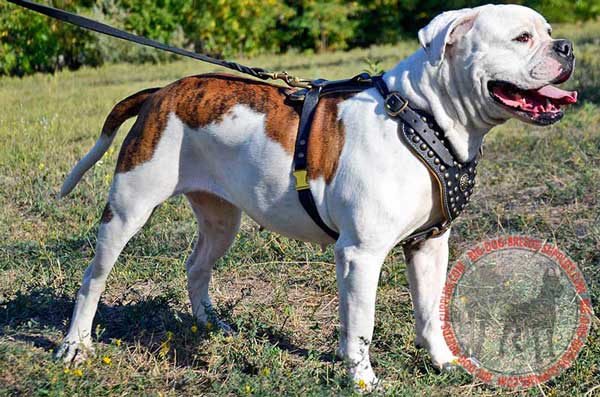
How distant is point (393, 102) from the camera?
3873mm

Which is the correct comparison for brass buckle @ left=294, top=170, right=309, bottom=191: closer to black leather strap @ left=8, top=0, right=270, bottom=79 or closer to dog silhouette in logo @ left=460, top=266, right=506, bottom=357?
black leather strap @ left=8, top=0, right=270, bottom=79

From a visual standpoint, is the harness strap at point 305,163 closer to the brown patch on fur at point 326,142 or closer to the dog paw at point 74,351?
the brown patch on fur at point 326,142

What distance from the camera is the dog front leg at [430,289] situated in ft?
14.1

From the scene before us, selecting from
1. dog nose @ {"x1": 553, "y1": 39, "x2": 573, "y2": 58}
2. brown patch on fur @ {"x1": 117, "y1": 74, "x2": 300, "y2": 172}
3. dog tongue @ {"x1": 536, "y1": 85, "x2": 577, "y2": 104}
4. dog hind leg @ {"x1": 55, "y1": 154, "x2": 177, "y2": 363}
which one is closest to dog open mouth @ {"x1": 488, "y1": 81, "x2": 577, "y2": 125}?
dog tongue @ {"x1": 536, "y1": 85, "x2": 577, "y2": 104}

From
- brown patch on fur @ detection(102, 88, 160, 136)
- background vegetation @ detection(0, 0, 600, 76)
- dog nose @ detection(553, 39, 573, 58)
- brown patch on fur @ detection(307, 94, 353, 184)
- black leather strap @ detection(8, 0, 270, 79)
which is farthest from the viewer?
background vegetation @ detection(0, 0, 600, 76)

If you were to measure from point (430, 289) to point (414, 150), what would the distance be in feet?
2.73

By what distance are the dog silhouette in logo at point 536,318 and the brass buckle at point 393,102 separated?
1412mm

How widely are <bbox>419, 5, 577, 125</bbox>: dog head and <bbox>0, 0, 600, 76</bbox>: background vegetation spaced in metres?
12.2

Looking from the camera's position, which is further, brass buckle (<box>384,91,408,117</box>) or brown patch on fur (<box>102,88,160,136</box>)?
brown patch on fur (<box>102,88,160,136</box>)

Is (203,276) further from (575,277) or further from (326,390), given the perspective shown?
(575,277)

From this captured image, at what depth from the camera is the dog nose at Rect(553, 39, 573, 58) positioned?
12.3 ft

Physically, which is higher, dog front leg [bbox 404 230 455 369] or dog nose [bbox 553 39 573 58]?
dog nose [bbox 553 39 573 58]

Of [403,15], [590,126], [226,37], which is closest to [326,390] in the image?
[590,126]

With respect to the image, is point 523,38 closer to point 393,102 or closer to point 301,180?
point 393,102
